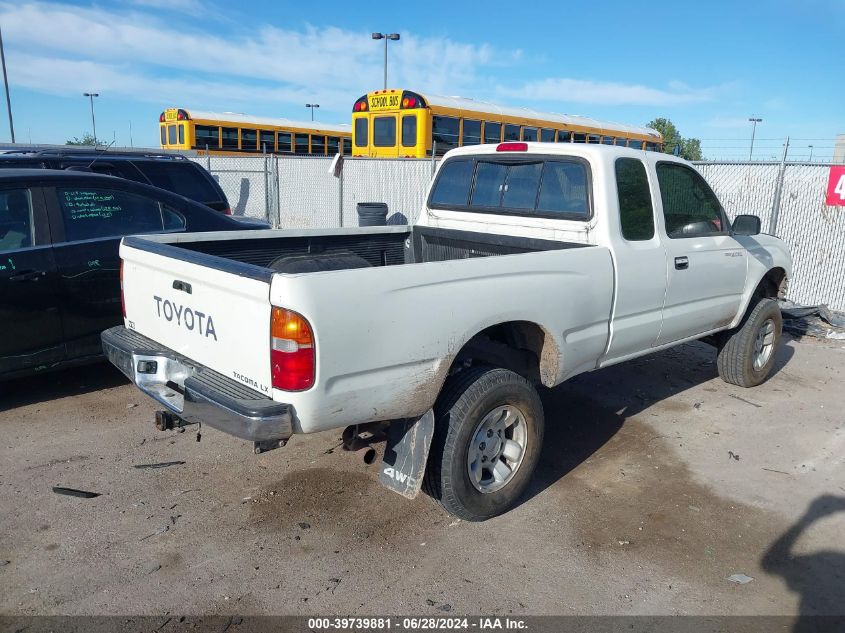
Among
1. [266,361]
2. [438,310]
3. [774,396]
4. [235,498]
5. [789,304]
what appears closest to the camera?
[266,361]

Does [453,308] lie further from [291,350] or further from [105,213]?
[105,213]

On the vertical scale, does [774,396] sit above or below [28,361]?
below

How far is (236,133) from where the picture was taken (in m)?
21.5

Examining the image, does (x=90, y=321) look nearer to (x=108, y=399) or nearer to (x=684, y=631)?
(x=108, y=399)

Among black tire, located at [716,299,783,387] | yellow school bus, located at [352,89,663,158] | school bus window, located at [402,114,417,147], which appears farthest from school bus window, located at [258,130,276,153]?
black tire, located at [716,299,783,387]

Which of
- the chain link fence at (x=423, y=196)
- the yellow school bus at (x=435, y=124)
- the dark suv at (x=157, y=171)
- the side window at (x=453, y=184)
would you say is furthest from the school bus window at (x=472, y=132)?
the side window at (x=453, y=184)

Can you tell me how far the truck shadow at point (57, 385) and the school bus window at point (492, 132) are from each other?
41.9 ft

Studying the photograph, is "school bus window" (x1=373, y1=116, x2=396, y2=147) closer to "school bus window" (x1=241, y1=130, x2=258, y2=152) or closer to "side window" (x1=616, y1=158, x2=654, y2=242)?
"school bus window" (x1=241, y1=130, x2=258, y2=152)

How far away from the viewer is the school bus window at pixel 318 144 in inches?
912

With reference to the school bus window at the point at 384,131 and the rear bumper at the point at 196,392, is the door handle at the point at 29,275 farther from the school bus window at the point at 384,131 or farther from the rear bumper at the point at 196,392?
the school bus window at the point at 384,131

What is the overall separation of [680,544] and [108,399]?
4.39m

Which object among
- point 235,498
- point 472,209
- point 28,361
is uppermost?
point 472,209

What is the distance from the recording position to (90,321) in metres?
5.23

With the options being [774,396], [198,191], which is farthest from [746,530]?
[198,191]
